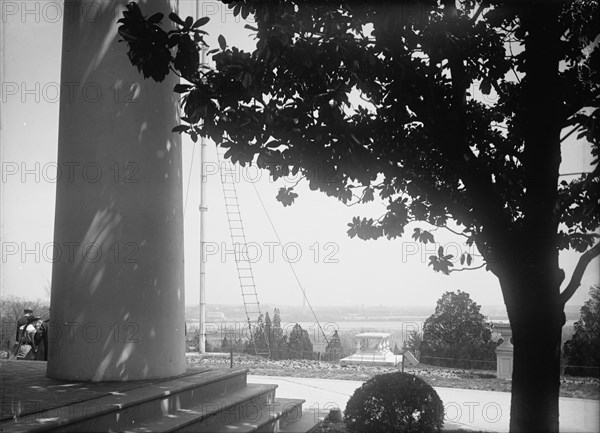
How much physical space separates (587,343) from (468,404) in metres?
2.23

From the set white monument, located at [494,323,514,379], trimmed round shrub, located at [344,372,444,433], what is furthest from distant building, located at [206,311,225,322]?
trimmed round shrub, located at [344,372,444,433]

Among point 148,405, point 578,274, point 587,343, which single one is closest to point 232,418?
point 148,405

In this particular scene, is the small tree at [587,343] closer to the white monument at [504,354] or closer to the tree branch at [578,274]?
the white monument at [504,354]

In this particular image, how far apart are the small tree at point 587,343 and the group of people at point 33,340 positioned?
371 inches

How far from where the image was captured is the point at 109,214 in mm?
6348

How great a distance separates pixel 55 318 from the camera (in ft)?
21.4

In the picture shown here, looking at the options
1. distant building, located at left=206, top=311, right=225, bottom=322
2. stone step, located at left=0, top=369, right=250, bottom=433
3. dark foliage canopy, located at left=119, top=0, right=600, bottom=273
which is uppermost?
dark foliage canopy, located at left=119, top=0, right=600, bottom=273

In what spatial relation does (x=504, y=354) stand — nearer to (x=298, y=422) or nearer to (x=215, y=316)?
(x=298, y=422)

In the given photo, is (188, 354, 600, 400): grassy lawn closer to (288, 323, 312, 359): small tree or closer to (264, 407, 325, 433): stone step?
(288, 323, 312, 359): small tree

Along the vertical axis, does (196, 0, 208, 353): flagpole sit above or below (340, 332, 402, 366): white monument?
above

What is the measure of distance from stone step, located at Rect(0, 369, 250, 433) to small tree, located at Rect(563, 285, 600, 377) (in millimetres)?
5360

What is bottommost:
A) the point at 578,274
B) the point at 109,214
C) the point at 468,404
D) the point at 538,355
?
the point at 468,404

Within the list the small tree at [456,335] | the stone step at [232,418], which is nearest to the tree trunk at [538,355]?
the stone step at [232,418]

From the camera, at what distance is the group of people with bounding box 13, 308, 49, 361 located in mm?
10930
